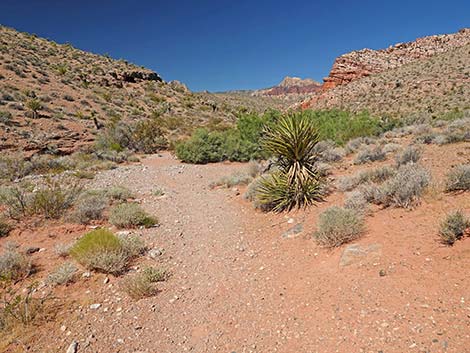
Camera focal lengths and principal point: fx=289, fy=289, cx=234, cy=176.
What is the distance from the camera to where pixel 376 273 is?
372 cm

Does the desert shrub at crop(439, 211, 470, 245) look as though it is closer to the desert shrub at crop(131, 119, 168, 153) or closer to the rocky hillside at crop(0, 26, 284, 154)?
the rocky hillside at crop(0, 26, 284, 154)

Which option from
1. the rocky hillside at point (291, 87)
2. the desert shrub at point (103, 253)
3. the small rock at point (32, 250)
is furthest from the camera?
→ the rocky hillside at point (291, 87)

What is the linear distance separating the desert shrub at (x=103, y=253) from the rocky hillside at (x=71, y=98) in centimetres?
1299

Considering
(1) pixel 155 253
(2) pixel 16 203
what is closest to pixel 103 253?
(1) pixel 155 253

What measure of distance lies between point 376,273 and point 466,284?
3.05 ft

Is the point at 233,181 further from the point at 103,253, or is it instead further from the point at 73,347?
the point at 73,347

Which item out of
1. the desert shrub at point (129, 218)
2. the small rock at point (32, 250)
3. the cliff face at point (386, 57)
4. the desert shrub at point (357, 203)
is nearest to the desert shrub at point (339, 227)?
the desert shrub at point (357, 203)

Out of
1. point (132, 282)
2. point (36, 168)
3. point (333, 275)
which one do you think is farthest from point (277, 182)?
point (36, 168)

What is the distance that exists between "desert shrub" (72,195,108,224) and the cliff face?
48.2m

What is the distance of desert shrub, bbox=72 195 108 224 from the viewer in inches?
276

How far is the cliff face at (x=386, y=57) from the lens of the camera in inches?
1834

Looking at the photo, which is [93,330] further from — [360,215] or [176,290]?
[360,215]

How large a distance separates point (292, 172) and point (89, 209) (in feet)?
16.9

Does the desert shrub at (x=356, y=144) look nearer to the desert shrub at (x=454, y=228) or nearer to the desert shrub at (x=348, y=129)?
the desert shrub at (x=348, y=129)
